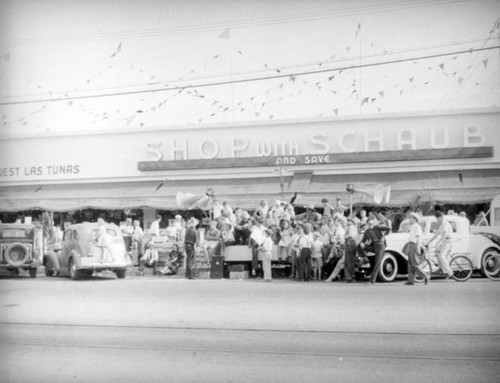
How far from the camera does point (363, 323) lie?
783cm

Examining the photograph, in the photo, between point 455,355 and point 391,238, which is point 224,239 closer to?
point 391,238

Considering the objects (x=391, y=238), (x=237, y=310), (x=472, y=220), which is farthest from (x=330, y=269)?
(x=237, y=310)

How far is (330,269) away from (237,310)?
206 inches

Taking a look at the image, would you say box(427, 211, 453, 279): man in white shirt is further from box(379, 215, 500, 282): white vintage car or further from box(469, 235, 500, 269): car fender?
box(469, 235, 500, 269): car fender

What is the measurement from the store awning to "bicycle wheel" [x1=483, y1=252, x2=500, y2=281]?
293cm

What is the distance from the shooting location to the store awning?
15.8m

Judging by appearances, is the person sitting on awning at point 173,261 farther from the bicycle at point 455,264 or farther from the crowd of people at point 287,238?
the bicycle at point 455,264

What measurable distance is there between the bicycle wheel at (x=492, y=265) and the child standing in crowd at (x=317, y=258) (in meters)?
3.62

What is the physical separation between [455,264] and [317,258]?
3081mm

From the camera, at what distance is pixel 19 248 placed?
14.7m

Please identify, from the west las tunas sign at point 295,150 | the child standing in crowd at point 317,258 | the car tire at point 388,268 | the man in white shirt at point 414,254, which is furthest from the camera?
the west las tunas sign at point 295,150

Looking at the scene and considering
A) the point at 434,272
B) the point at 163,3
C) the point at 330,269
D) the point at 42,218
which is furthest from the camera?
the point at 42,218

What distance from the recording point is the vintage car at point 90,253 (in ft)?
47.3

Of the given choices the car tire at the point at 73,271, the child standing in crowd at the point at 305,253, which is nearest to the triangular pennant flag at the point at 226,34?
the child standing in crowd at the point at 305,253
